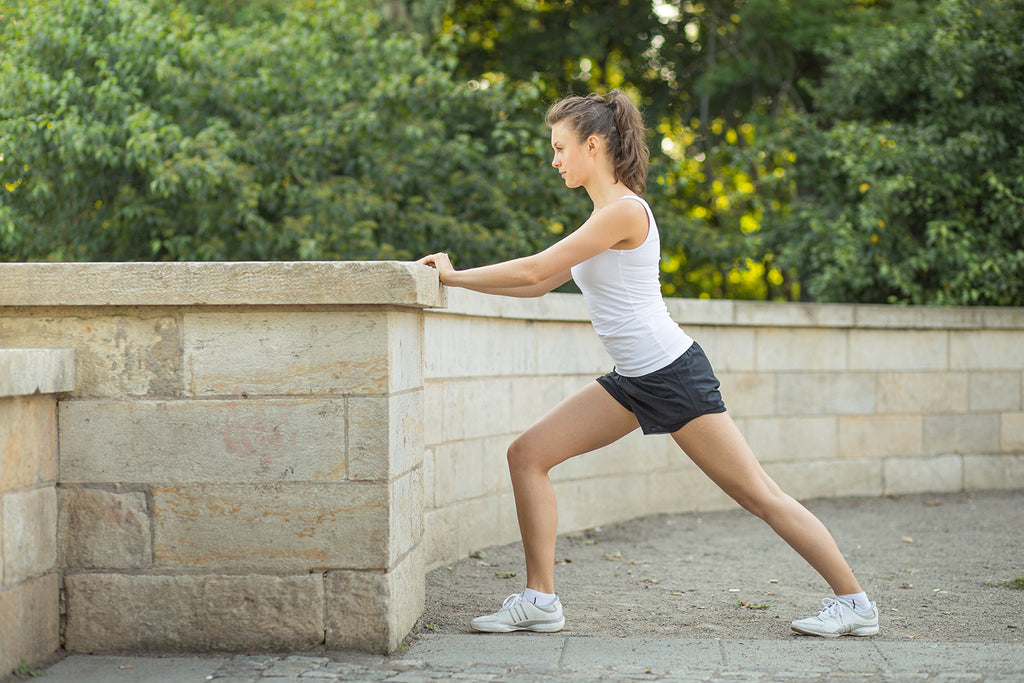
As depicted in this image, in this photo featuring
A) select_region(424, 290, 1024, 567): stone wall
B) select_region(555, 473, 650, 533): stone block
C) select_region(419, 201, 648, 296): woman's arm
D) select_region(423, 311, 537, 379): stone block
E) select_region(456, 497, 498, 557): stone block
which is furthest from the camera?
select_region(555, 473, 650, 533): stone block

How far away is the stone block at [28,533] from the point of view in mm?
3049

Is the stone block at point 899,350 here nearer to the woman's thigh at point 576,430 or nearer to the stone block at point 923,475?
the stone block at point 923,475

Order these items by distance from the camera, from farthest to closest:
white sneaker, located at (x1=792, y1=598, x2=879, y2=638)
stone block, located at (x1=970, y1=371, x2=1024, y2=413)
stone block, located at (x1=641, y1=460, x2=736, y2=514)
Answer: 1. stone block, located at (x1=970, y1=371, x2=1024, y2=413)
2. stone block, located at (x1=641, y1=460, x2=736, y2=514)
3. white sneaker, located at (x1=792, y1=598, x2=879, y2=638)

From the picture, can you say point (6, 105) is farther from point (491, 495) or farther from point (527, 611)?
point (527, 611)

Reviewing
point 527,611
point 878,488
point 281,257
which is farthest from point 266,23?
point 527,611

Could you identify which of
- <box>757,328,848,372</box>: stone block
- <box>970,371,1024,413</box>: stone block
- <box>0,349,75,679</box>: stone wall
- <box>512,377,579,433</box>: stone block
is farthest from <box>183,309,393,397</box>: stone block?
<box>970,371,1024,413</box>: stone block

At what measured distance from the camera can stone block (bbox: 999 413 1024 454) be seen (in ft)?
27.9

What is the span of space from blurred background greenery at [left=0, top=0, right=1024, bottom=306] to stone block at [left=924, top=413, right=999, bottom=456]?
1.16 metres

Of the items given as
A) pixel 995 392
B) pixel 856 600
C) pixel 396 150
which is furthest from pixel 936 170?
pixel 856 600

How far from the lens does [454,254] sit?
926cm

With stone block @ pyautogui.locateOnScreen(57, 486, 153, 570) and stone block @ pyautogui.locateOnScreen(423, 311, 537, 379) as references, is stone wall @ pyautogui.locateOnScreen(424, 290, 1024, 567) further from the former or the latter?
stone block @ pyautogui.locateOnScreen(57, 486, 153, 570)

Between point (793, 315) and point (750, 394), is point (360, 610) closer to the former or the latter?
point (750, 394)

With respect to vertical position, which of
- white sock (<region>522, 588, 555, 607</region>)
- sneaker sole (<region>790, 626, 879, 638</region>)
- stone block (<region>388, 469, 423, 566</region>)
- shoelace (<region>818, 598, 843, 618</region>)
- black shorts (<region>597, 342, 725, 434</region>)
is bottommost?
sneaker sole (<region>790, 626, 879, 638</region>)

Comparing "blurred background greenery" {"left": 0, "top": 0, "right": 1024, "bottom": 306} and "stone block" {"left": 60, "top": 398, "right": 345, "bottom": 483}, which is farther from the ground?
"blurred background greenery" {"left": 0, "top": 0, "right": 1024, "bottom": 306}
